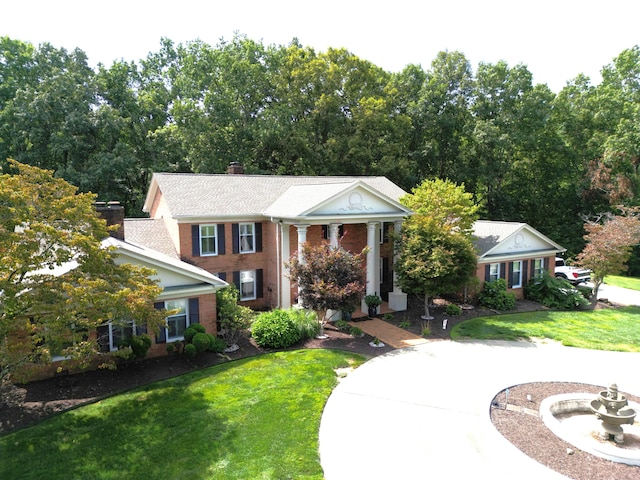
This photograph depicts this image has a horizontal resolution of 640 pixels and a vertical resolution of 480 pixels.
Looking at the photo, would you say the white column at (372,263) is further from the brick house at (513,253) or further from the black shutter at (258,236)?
the brick house at (513,253)

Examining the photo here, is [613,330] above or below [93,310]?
below

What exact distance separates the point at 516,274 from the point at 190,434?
2263 centimetres

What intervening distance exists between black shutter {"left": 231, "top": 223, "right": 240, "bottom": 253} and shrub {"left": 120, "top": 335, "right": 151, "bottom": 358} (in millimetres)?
8398

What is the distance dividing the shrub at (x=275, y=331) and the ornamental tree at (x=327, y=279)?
3.95 ft

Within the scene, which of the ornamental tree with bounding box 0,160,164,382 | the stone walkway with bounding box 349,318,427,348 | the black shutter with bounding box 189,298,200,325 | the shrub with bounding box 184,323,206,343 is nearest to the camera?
the ornamental tree with bounding box 0,160,164,382

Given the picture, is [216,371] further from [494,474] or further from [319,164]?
[319,164]

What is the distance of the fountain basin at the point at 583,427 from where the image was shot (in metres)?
9.71

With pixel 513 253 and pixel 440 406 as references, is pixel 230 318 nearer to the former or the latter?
pixel 440 406

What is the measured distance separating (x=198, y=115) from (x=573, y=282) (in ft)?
105

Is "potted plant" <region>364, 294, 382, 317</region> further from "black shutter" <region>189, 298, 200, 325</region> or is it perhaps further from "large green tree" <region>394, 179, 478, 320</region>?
"black shutter" <region>189, 298, 200, 325</region>

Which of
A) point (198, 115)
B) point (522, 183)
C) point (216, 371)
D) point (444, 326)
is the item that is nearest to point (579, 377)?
point (444, 326)

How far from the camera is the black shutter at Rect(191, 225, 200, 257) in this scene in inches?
859

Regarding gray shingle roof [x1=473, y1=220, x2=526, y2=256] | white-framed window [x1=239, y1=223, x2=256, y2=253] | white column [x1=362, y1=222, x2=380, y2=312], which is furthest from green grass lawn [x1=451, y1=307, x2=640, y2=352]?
white-framed window [x1=239, y1=223, x2=256, y2=253]

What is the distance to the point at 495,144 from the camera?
4003 centimetres
